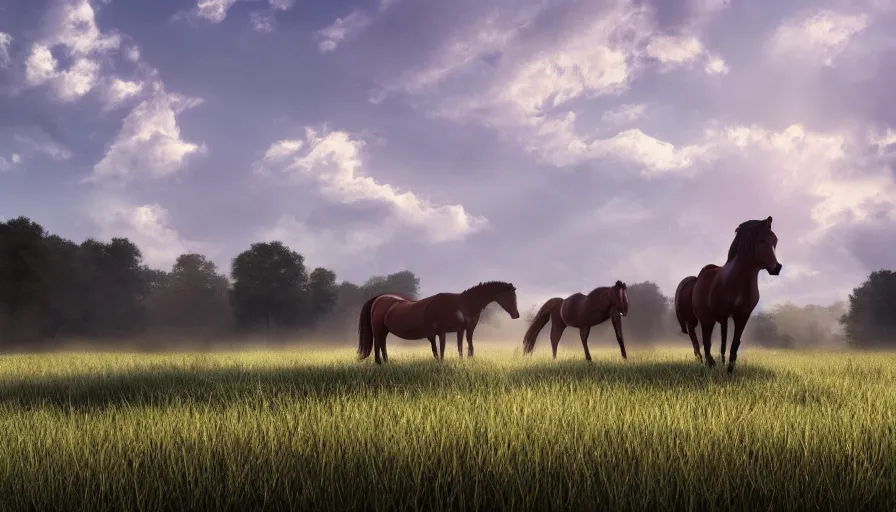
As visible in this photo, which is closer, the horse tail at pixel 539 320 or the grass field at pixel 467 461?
the grass field at pixel 467 461

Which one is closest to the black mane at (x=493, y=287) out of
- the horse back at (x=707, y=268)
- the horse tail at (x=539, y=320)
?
the horse tail at (x=539, y=320)

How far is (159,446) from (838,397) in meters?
8.27

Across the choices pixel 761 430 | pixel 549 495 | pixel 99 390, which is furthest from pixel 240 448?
pixel 99 390

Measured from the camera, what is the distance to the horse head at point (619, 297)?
548 inches

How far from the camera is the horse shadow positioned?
866 centimetres

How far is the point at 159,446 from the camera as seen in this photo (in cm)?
476

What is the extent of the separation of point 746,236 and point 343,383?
7346 mm

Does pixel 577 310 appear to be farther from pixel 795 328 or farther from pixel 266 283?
pixel 795 328

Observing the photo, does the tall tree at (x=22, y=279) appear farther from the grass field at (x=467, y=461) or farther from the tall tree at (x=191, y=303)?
the grass field at (x=467, y=461)

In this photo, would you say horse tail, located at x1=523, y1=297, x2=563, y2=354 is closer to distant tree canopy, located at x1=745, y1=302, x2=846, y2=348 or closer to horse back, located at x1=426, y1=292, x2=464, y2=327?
horse back, located at x1=426, y1=292, x2=464, y2=327

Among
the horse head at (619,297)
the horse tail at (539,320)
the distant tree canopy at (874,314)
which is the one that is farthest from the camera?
the distant tree canopy at (874,314)

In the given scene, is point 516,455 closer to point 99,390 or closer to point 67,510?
point 67,510

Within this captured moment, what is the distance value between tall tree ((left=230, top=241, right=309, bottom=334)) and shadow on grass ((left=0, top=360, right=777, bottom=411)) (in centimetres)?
3117

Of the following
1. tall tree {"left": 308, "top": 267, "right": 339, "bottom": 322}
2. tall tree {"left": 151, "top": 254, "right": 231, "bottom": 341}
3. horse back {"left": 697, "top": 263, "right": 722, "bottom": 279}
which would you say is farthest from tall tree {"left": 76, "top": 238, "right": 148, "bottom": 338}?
horse back {"left": 697, "top": 263, "right": 722, "bottom": 279}
